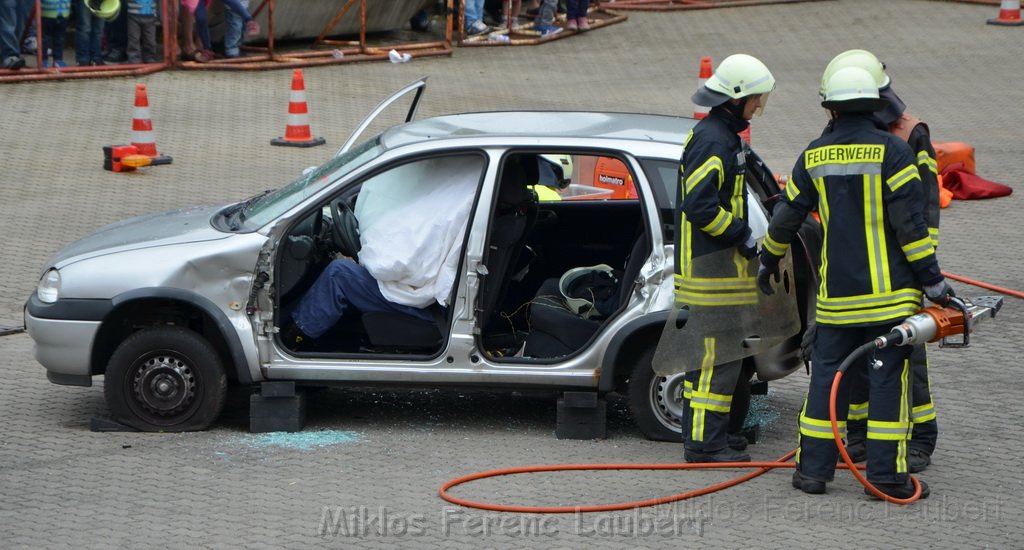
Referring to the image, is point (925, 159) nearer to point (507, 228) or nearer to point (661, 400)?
point (661, 400)

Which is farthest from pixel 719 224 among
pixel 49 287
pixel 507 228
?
pixel 49 287

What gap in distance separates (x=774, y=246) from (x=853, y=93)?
0.71 meters

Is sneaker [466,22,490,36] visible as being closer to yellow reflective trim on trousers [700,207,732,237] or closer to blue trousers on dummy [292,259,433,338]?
blue trousers on dummy [292,259,433,338]

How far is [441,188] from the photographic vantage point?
6.57 m

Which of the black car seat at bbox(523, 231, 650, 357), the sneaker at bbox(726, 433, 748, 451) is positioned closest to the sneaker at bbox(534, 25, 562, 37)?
the black car seat at bbox(523, 231, 650, 357)

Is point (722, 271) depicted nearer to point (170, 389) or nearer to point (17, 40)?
point (170, 389)

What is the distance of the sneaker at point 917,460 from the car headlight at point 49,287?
13.0ft

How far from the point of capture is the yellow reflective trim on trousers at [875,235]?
5.59 m

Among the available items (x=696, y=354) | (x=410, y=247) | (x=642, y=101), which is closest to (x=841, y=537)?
(x=696, y=354)

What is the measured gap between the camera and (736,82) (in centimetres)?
601

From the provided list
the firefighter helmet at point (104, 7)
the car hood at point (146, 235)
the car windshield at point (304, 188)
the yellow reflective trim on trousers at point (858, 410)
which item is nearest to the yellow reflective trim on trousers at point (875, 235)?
the yellow reflective trim on trousers at point (858, 410)

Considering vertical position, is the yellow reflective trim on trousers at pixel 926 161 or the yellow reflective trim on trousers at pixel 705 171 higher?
the yellow reflective trim on trousers at pixel 926 161

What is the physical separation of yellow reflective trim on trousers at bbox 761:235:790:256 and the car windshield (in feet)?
6.12

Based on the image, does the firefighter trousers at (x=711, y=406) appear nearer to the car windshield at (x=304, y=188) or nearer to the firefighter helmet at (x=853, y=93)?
the firefighter helmet at (x=853, y=93)
